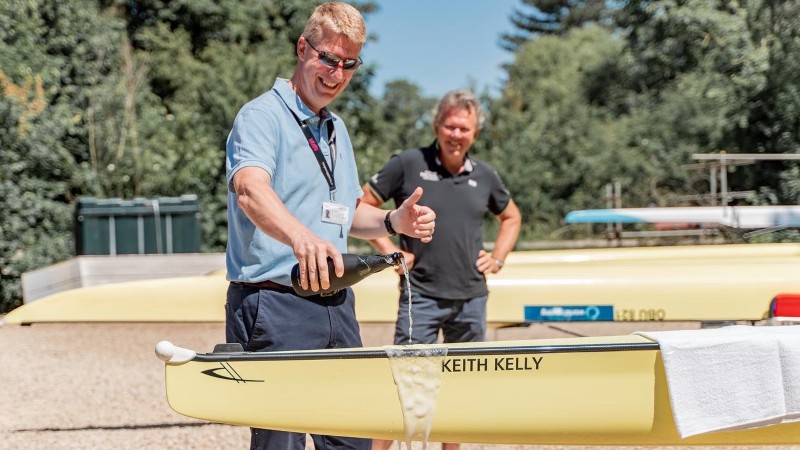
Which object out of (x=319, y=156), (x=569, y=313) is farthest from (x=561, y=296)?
(x=319, y=156)

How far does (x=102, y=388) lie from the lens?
7031mm

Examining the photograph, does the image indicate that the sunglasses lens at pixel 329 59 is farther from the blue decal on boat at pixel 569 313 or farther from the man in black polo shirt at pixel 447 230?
the blue decal on boat at pixel 569 313

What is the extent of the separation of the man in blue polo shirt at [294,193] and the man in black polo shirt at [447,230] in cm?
134

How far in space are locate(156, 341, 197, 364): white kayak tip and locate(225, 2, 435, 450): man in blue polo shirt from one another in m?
0.14

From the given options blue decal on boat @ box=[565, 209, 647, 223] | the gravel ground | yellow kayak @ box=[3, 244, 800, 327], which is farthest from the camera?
blue decal on boat @ box=[565, 209, 647, 223]

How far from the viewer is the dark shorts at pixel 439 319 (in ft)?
13.5

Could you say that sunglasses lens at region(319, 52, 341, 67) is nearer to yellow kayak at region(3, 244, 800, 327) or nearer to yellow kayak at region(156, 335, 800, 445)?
yellow kayak at region(156, 335, 800, 445)

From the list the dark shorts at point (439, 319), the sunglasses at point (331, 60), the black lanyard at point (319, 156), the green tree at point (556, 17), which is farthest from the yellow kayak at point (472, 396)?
the green tree at point (556, 17)

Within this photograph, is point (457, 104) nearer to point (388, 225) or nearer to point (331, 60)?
point (388, 225)

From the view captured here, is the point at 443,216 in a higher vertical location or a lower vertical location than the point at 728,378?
higher

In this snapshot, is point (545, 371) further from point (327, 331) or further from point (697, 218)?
point (697, 218)

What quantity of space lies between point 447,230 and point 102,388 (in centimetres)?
398

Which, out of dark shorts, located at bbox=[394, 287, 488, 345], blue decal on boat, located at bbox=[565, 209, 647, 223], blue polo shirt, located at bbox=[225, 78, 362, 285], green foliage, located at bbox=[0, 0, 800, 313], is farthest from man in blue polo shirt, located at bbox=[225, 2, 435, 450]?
blue decal on boat, located at bbox=[565, 209, 647, 223]

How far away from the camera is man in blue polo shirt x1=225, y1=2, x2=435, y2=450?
2549 millimetres
